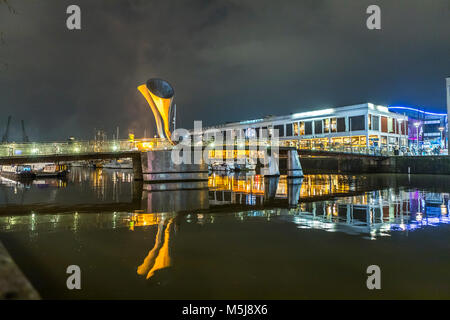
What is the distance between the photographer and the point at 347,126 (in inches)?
3275

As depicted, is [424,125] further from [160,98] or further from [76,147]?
[76,147]

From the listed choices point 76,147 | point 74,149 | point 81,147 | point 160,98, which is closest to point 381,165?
point 160,98

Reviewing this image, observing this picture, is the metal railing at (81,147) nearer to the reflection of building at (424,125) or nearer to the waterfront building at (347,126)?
the waterfront building at (347,126)

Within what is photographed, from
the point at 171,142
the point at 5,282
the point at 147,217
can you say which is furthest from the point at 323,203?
the point at 171,142

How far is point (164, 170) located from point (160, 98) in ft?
35.1

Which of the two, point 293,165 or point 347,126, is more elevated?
point 347,126

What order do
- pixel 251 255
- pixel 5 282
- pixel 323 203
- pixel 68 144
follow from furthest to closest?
1. pixel 68 144
2. pixel 323 203
3. pixel 251 255
4. pixel 5 282

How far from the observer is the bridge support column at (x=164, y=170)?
33438mm

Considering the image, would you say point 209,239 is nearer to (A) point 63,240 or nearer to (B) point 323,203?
(A) point 63,240

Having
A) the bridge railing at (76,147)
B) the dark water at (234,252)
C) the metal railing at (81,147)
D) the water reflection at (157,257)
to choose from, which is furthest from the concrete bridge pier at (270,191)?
the bridge railing at (76,147)

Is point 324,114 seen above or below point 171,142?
above
